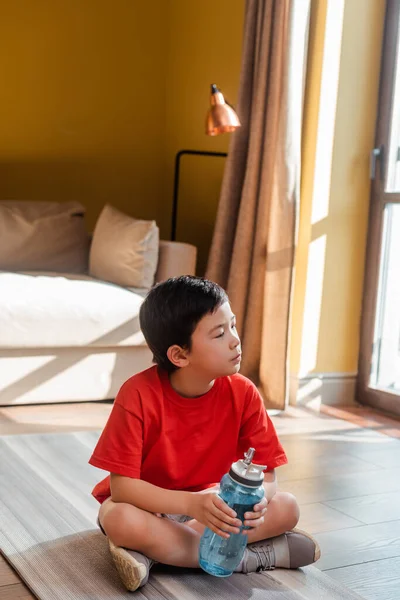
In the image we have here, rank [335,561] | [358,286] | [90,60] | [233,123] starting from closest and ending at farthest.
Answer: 1. [335,561]
2. [233,123]
3. [358,286]
4. [90,60]

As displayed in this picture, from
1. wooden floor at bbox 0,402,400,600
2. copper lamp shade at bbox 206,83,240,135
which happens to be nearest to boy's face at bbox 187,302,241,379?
wooden floor at bbox 0,402,400,600

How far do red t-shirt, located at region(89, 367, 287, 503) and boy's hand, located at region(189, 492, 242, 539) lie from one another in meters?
0.17

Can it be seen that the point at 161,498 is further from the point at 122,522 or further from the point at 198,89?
the point at 198,89

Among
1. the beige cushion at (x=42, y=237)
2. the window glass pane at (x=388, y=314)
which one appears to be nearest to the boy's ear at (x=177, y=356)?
the window glass pane at (x=388, y=314)

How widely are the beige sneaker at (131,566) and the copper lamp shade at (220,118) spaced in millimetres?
2172

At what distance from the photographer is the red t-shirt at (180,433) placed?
182 centimetres

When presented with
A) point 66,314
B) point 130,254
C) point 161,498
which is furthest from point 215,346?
point 130,254

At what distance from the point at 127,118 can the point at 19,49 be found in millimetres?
723

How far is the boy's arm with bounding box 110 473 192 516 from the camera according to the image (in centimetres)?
180

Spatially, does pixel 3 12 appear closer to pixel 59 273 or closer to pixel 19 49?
pixel 19 49

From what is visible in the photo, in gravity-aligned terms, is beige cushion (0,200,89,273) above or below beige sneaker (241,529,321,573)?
above

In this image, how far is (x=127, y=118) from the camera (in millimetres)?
4949

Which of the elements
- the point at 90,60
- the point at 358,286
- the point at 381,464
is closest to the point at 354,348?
the point at 358,286

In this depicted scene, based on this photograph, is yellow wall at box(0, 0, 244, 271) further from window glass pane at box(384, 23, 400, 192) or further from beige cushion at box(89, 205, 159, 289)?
window glass pane at box(384, 23, 400, 192)
